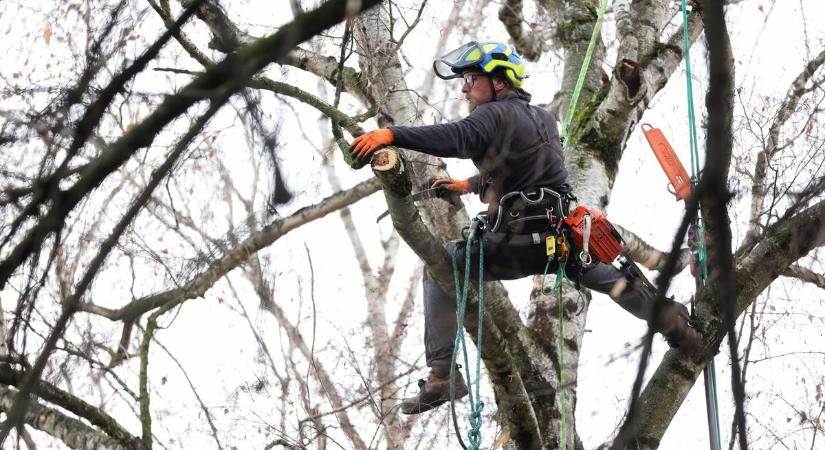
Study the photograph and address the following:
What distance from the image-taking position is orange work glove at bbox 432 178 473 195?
15.8 feet

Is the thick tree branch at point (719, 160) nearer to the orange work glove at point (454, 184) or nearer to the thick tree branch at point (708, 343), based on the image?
the thick tree branch at point (708, 343)

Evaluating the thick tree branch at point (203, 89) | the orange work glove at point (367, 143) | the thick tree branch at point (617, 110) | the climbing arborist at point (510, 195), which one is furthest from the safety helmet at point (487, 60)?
the thick tree branch at point (203, 89)

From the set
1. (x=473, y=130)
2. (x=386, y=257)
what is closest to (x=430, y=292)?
(x=473, y=130)

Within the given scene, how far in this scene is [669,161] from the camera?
214 inches

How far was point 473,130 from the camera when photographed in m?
4.18

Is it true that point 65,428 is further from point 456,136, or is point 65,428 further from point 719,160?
point 719,160

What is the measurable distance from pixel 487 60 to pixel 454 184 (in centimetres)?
60

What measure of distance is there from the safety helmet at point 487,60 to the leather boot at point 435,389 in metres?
1.27

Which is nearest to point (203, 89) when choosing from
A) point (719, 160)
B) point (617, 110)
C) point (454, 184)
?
point (719, 160)

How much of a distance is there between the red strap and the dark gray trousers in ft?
2.92

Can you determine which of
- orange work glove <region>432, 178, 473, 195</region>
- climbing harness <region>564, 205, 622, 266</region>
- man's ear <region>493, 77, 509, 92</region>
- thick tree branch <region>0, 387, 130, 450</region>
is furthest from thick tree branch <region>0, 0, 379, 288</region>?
orange work glove <region>432, 178, 473, 195</region>

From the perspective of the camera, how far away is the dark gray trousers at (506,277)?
4461 mm

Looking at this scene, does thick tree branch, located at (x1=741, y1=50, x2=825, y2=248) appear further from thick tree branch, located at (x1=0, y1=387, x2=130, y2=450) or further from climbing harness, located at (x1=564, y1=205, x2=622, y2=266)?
thick tree branch, located at (x1=0, y1=387, x2=130, y2=450)

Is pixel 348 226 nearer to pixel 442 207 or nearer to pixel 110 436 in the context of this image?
pixel 442 207
